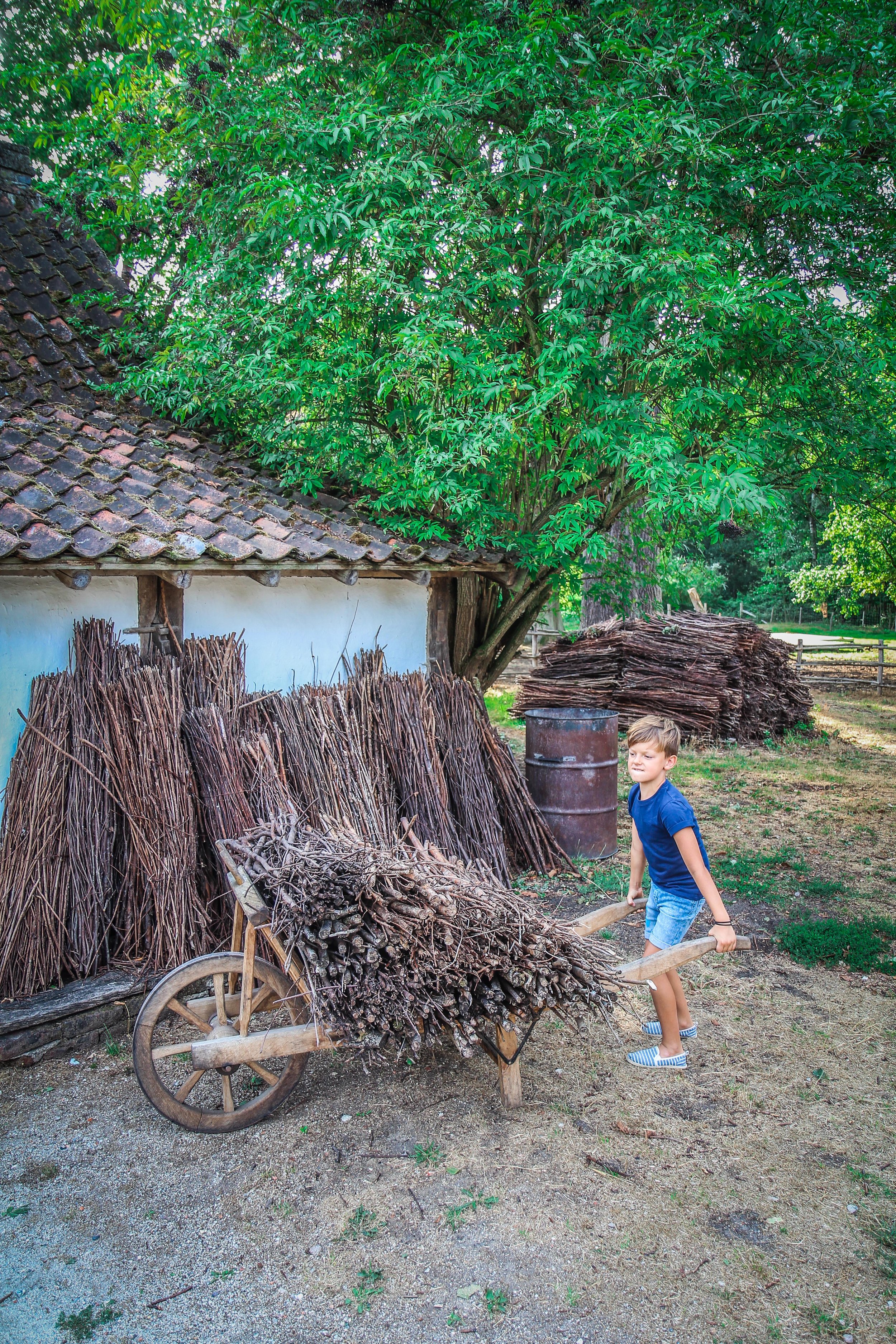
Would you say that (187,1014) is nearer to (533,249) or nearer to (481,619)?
(481,619)

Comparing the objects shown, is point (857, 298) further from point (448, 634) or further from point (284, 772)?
point (284, 772)

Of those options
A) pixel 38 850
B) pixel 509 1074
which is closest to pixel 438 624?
pixel 38 850

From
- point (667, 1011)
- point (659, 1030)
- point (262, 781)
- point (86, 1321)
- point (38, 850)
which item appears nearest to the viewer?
point (86, 1321)

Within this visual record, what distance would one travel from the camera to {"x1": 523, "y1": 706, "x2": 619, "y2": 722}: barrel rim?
657cm

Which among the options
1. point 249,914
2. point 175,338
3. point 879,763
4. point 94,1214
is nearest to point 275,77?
point 175,338

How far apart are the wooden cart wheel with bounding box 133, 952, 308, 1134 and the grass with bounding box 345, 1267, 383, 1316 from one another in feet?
2.77

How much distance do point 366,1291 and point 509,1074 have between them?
1039 millimetres

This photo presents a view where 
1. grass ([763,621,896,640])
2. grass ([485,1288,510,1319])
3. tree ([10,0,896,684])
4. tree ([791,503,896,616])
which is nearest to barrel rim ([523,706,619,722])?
tree ([10,0,896,684])

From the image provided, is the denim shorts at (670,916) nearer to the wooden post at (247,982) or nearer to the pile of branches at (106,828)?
the wooden post at (247,982)

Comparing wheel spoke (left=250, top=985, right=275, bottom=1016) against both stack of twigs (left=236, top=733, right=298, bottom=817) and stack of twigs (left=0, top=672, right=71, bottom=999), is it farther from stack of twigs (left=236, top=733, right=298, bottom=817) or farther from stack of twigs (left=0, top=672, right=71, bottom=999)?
stack of twigs (left=0, top=672, right=71, bottom=999)

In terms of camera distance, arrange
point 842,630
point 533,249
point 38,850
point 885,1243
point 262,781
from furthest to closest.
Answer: point 842,630, point 533,249, point 262,781, point 38,850, point 885,1243

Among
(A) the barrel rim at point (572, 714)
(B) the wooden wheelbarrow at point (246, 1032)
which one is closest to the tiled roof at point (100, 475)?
(A) the barrel rim at point (572, 714)

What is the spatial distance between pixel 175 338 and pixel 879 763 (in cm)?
964

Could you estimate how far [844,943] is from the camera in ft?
16.9
